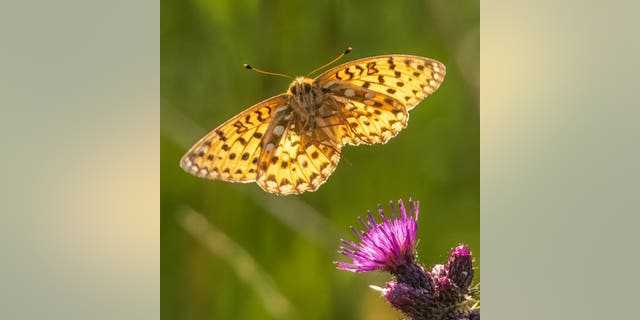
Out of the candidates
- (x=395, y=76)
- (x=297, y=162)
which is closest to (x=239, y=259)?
(x=297, y=162)

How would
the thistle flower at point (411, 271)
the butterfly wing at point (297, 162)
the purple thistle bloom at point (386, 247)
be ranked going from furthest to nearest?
1. the butterfly wing at point (297, 162)
2. the purple thistle bloom at point (386, 247)
3. the thistle flower at point (411, 271)

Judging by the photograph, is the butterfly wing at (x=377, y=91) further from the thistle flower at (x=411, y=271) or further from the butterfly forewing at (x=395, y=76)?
the thistle flower at (x=411, y=271)

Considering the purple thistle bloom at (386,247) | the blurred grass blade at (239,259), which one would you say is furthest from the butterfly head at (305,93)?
the blurred grass blade at (239,259)

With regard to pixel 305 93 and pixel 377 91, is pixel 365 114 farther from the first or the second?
pixel 305 93

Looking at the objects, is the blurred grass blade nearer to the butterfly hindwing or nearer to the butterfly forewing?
the butterfly hindwing

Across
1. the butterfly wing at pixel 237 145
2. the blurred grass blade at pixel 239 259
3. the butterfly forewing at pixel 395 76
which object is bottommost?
the blurred grass blade at pixel 239 259

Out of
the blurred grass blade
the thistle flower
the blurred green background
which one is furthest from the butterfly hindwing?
the blurred grass blade
